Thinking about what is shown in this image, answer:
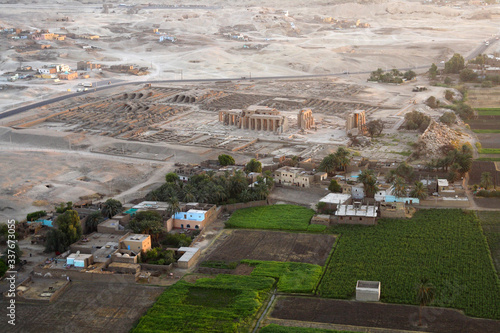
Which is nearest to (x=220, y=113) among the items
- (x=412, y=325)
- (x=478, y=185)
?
(x=478, y=185)

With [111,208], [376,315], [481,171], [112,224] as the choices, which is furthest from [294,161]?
[376,315]

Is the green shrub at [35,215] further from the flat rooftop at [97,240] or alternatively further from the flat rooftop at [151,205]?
the flat rooftop at [151,205]

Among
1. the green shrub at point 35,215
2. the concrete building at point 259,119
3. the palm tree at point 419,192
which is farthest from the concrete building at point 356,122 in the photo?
the green shrub at point 35,215

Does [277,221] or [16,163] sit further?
[16,163]

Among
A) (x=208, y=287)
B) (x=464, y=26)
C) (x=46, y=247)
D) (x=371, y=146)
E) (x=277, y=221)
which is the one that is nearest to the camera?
(x=208, y=287)

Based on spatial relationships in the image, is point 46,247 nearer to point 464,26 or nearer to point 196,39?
point 196,39

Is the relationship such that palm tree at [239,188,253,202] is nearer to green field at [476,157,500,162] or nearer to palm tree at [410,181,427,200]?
palm tree at [410,181,427,200]

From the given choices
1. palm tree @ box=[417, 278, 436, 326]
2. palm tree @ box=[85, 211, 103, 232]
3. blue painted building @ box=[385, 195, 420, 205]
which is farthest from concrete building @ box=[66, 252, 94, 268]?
blue painted building @ box=[385, 195, 420, 205]

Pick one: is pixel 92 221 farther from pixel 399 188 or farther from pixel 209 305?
pixel 399 188
